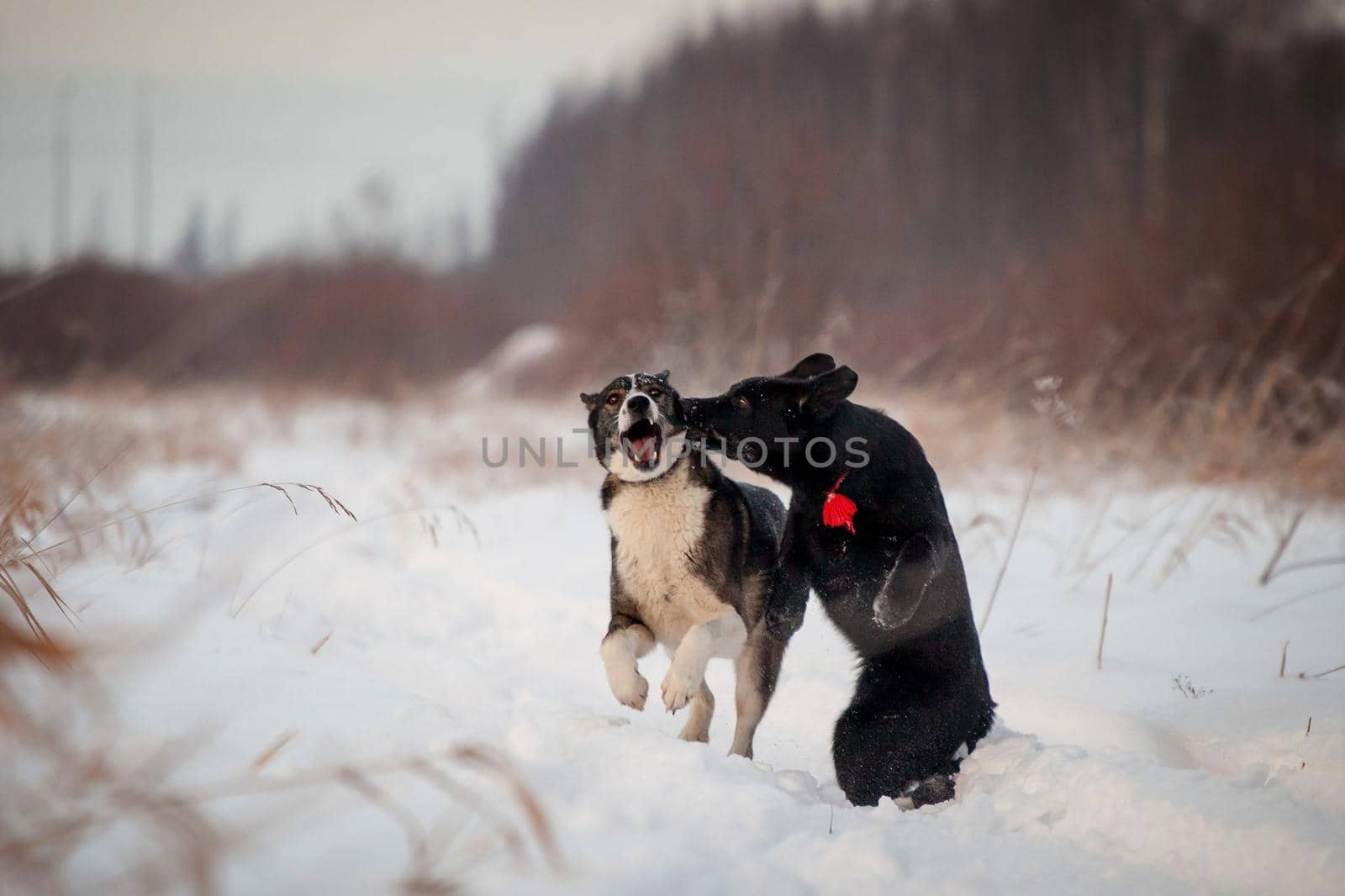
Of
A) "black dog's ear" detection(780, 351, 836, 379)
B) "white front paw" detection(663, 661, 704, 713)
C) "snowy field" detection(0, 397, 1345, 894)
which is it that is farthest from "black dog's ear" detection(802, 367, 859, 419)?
"snowy field" detection(0, 397, 1345, 894)

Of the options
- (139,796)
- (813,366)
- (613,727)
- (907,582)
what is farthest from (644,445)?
(139,796)

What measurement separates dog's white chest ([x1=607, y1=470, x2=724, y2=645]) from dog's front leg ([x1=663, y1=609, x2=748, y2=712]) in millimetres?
144

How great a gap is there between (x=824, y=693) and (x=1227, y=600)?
2657 mm

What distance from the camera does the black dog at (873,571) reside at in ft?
9.30

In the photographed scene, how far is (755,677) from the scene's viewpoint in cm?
349

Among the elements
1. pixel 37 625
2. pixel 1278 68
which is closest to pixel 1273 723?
pixel 37 625

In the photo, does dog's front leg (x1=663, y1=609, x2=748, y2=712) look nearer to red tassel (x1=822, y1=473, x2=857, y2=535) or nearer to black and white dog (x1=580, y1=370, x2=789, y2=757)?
black and white dog (x1=580, y1=370, x2=789, y2=757)

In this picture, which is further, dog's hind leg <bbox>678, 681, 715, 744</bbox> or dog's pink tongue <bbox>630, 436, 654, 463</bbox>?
dog's pink tongue <bbox>630, 436, 654, 463</bbox>

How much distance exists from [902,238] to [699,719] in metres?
18.3

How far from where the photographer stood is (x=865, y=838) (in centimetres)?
210

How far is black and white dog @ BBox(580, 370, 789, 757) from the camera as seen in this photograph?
3471 mm

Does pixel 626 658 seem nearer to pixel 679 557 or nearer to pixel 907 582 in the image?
pixel 679 557

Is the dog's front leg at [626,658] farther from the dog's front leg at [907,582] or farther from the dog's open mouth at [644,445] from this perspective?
the dog's front leg at [907,582]

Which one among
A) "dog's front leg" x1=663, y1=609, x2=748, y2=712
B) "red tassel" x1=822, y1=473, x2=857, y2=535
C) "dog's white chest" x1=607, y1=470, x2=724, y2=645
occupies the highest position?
"red tassel" x1=822, y1=473, x2=857, y2=535
